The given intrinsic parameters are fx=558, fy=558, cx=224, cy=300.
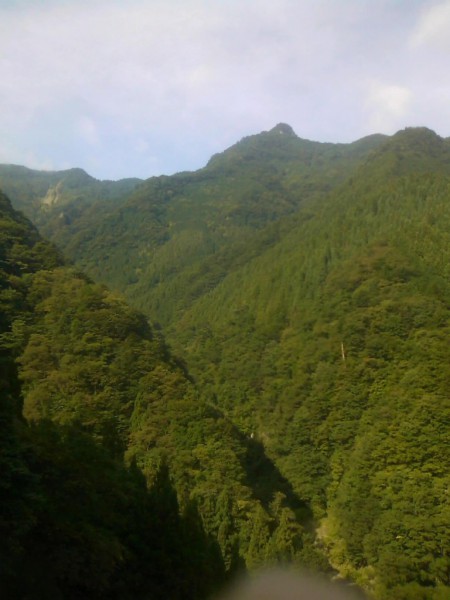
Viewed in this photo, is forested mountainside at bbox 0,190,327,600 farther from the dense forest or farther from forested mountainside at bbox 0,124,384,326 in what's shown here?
forested mountainside at bbox 0,124,384,326

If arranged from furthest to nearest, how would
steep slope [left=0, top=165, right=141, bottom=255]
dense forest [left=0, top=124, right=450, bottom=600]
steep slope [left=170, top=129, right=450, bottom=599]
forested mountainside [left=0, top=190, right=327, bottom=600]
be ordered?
steep slope [left=0, top=165, right=141, bottom=255] → steep slope [left=170, top=129, right=450, bottom=599] → dense forest [left=0, top=124, right=450, bottom=600] → forested mountainside [left=0, top=190, right=327, bottom=600]

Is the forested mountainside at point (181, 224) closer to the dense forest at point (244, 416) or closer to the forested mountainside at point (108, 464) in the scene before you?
the dense forest at point (244, 416)

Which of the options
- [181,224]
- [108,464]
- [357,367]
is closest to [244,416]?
[357,367]

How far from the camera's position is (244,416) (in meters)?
65.8

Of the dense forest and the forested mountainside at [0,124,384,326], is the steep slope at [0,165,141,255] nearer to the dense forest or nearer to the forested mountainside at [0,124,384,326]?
the forested mountainside at [0,124,384,326]

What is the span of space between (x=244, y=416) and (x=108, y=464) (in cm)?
4340

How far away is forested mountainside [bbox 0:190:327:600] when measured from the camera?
16281 mm

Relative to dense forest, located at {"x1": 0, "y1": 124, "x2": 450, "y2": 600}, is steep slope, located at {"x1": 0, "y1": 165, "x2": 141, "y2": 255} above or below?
above

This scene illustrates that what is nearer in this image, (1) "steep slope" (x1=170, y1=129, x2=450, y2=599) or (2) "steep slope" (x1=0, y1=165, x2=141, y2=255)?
(1) "steep slope" (x1=170, y1=129, x2=450, y2=599)

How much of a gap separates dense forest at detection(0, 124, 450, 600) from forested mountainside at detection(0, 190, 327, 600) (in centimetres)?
11

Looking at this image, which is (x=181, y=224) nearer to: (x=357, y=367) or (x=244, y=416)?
(x=244, y=416)

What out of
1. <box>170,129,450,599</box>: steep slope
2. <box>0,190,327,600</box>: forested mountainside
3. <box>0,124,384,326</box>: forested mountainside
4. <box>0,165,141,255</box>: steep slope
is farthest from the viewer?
<box>0,165,141,255</box>: steep slope

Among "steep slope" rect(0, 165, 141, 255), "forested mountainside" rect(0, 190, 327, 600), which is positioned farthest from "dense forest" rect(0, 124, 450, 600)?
"steep slope" rect(0, 165, 141, 255)

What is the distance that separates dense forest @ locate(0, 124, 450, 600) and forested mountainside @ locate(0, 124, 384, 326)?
8767 millimetres
